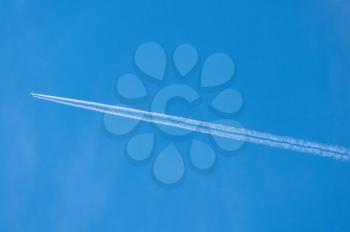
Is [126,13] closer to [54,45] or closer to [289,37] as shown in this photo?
[54,45]

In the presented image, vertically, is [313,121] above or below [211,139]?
above

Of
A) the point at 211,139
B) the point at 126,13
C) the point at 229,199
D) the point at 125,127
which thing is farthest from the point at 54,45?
the point at 229,199

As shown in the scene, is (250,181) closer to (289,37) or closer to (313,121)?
(313,121)

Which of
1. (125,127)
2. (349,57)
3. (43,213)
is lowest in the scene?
(43,213)

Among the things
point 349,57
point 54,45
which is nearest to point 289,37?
point 349,57

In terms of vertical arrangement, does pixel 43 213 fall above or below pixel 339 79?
below

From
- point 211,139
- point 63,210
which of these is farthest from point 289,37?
point 63,210

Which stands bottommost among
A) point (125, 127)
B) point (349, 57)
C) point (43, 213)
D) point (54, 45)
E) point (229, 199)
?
point (43, 213)

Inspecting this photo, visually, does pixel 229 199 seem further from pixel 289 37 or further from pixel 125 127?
pixel 289 37
